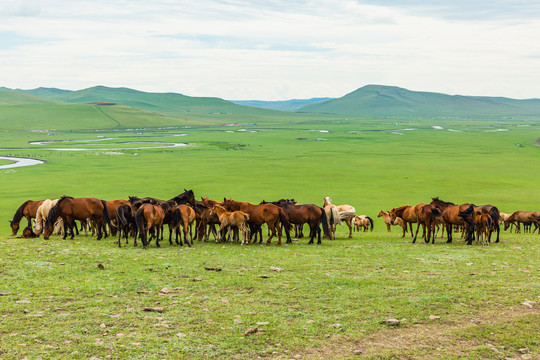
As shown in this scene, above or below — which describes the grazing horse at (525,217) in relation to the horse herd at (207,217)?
below

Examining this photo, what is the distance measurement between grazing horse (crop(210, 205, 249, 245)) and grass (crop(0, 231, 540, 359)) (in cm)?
258

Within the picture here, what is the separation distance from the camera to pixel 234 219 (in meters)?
17.7

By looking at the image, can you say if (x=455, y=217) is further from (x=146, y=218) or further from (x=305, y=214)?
(x=146, y=218)

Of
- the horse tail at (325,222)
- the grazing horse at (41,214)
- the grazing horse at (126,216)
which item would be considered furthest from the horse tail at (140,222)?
the horse tail at (325,222)

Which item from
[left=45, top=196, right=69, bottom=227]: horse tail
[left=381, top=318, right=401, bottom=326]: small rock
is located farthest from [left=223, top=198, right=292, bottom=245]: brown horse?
[left=381, top=318, right=401, bottom=326]: small rock

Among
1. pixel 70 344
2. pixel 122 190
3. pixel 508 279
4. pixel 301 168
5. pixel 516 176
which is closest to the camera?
pixel 70 344

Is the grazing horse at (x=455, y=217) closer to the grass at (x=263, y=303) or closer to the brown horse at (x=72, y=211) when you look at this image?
the grass at (x=263, y=303)

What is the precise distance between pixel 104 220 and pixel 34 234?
8.12 feet

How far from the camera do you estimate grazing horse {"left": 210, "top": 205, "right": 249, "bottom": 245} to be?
17672 millimetres

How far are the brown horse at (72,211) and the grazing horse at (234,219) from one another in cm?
420

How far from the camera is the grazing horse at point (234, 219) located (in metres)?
17.7

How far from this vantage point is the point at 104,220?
18906mm

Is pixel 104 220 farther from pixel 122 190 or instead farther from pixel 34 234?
pixel 122 190

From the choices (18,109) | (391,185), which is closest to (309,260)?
(391,185)
